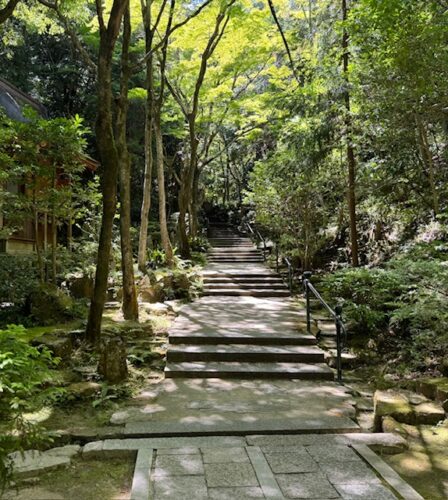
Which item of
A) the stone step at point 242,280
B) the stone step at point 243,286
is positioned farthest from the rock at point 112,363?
the stone step at point 242,280

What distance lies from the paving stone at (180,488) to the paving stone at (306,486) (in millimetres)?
593

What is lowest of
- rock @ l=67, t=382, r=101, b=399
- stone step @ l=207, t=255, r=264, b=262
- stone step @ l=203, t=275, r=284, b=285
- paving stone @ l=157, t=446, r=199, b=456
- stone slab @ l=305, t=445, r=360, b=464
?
stone slab @ l=305, t=445, r=360, b=464

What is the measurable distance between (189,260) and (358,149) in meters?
6.79

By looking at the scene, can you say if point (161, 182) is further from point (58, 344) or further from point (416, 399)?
point (416, 399)

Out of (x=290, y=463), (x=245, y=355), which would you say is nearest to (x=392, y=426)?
(x=290, y=463)

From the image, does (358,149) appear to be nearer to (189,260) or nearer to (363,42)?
(363,42)

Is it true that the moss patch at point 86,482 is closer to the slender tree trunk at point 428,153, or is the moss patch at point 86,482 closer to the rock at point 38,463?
the rock at point 38,463

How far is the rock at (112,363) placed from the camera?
5438 mm

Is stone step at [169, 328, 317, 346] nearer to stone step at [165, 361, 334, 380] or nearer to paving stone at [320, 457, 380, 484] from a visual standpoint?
stone step at [165, 361, 334, 380]

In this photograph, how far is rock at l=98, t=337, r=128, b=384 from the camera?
5438 mm

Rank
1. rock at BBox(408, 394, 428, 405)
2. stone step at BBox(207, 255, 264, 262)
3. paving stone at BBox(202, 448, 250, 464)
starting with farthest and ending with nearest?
stone step at BBox(207, 255, 264, 262) → rock at BBox(408, 394, 428, 405) → paving stone at BBox(202, 448, 250, 464)

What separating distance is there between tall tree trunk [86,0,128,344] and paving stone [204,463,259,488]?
340 centimetres

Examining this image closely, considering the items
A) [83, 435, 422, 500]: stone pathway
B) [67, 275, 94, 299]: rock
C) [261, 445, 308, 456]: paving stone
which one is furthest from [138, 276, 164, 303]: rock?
[261, 445, 308, 456]: paving stone

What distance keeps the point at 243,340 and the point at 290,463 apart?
3.52m
